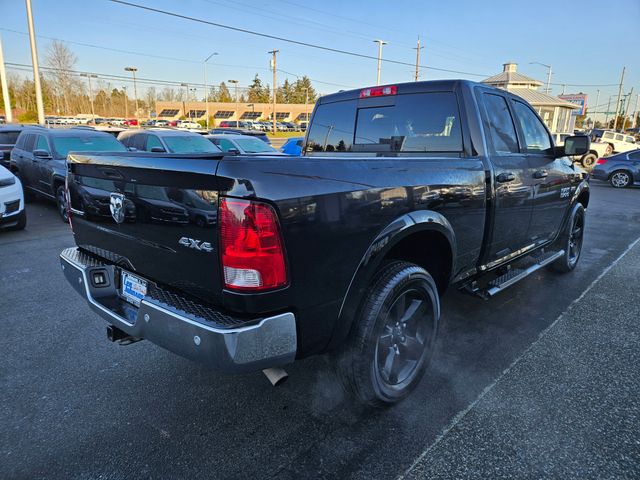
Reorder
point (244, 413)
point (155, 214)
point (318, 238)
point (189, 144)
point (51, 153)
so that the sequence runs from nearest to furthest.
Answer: point (318, 238)
point (155, 214)
point (244, 413)
point (51, 153)
point (189, 144)

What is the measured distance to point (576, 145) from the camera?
4.27 m

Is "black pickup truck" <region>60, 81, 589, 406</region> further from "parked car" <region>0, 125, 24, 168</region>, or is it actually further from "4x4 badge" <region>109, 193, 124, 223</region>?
"parked car" <region>0, 125, 24, 168</region>

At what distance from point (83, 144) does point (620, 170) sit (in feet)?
56.8

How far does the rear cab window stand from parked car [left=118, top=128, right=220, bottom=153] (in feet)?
23.8

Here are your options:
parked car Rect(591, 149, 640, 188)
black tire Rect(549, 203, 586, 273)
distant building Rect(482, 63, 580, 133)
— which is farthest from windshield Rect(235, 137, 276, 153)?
distant building Rect(482, 63, 580, 133)

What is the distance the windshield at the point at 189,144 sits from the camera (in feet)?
36.4

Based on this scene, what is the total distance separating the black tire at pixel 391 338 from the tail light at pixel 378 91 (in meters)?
1.72

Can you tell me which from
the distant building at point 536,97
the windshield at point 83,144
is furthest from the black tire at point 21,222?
the distant building at point 536,97

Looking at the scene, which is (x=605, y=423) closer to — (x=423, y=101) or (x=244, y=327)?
(x=244, y=327)

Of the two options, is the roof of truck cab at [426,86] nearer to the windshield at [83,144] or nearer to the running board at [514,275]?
the running board at [514,275]

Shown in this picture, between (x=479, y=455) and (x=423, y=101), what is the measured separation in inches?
101

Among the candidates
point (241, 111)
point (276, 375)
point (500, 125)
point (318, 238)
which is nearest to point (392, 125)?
point (500, 125)

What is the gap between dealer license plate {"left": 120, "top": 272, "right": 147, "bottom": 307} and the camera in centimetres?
236

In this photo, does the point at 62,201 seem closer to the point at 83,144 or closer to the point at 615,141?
the point at 83,144
